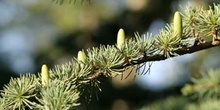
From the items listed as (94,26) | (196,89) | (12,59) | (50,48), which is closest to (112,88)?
(94,26)

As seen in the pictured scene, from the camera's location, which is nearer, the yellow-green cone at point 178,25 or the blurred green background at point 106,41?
the yellow-green cone at point 178,25

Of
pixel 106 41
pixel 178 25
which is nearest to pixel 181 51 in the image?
pixel 178 25

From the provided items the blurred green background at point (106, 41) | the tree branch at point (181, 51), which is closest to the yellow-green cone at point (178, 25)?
the tree branch at point (181, 51)

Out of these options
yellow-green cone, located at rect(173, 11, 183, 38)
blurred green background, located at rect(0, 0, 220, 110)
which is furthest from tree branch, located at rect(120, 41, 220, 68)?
blurred green background, located at rect(0, 0, 220, 110)

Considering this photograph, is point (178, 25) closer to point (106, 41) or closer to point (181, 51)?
point (181, 51)

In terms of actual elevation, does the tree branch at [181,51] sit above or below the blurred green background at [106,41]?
below

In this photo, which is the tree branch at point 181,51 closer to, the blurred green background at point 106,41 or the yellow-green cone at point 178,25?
the yellow-green cone at point 178,25

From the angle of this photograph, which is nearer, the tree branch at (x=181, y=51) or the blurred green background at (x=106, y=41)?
the tree branch at (x=181, y=51)

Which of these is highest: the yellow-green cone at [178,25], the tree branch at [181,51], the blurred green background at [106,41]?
the blurred green background at [106,41]

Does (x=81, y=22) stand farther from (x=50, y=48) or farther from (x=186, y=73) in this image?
(x=186, y=73)
